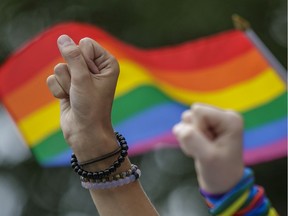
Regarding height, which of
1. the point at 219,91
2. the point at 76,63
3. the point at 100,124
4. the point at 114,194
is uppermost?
the point at 76,63

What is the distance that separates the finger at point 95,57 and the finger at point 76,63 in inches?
1.1

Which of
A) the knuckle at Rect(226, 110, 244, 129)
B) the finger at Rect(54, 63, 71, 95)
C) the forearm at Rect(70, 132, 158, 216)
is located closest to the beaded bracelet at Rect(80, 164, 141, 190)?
the forearm at Rect(70, 132, 158, 216)

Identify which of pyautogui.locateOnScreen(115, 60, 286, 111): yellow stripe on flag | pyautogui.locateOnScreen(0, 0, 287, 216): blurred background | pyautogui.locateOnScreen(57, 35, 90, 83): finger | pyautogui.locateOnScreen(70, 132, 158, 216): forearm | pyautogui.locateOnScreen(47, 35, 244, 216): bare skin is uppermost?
pyautogui.locateOnScreen(57, 35, 90, 83): finger

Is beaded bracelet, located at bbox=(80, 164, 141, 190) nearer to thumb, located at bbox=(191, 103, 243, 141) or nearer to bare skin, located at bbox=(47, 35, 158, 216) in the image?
bare skin, located at bbox=(47, 35, 158, 216)

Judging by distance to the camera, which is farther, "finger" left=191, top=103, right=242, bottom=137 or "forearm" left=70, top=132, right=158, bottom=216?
"forearm" left=70, top=132, right=158, bottom=216

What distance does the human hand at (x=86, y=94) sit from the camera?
5.58 ft

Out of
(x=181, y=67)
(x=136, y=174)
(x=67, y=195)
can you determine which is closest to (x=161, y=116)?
(x=181, y=67)

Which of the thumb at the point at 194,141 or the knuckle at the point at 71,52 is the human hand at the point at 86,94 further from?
the thumb at the point at 194,141

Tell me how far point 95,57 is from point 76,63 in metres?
0.09

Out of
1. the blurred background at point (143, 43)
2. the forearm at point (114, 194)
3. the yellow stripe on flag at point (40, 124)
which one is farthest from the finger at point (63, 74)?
the blurred background at point (143, 43)

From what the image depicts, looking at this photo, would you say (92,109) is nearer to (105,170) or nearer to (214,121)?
(105,170)

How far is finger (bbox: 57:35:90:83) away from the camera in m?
1.70

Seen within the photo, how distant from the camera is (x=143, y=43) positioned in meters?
9.46

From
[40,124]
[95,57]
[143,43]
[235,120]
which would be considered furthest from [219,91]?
[143,43]
